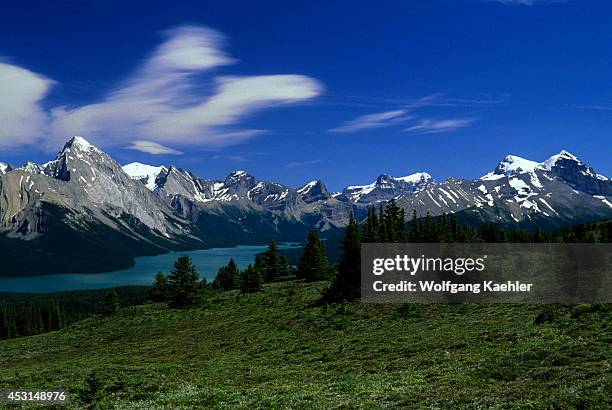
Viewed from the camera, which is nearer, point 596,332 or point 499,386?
point 499,386

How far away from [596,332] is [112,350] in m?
45.5

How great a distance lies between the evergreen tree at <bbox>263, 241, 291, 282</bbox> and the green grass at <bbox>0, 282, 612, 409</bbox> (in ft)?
140

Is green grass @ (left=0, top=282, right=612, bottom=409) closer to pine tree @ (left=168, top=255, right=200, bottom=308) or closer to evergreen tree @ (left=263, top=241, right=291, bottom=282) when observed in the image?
pine tree @ (left=168, top=255, right=200, bottom=308)

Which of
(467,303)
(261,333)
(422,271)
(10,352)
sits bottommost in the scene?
(10,352)

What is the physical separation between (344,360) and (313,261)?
5920 centimetres

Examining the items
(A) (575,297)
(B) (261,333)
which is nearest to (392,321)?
(B) (261,333)

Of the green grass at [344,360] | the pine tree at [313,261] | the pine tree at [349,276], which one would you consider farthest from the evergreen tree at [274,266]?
the green grass at [344,360]

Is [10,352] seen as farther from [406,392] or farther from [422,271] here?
[406,392]

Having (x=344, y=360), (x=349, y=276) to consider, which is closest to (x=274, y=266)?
(x=349, y=276)

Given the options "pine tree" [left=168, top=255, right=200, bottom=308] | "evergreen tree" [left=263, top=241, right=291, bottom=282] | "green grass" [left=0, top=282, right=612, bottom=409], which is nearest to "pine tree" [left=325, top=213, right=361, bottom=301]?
"green grass" [left=0, top=282, right=612, bottom=409]

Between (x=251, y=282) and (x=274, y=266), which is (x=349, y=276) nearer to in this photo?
(x=251, y=282)

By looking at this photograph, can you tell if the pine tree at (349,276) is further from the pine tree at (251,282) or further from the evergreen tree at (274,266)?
the evergreen tree at (274,266)

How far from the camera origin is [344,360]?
111 ft

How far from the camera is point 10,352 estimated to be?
59.7 meters
